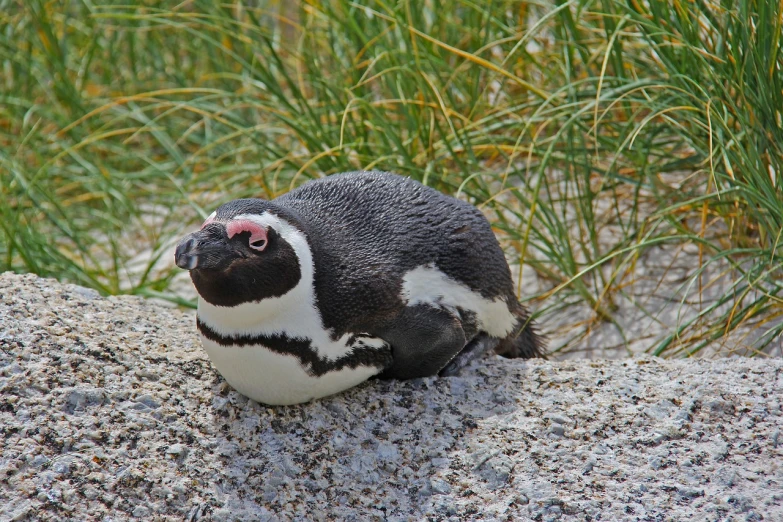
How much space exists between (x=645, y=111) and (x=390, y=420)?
6.16ft

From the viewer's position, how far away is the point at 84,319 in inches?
93.8

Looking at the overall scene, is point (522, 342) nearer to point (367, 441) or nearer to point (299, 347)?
point (367, 441)

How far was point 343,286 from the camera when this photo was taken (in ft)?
7.00

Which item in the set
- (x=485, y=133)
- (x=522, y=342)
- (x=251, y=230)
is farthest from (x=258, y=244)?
(x=485, y=133)

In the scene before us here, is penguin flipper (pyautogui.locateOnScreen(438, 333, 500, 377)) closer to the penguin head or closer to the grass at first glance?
the grass

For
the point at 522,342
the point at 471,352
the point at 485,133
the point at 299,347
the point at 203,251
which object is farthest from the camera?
the point at 485,133

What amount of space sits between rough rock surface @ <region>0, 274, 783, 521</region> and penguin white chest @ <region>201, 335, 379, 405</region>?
5 centimetres

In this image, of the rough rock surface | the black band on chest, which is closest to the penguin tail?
the rough rock surface

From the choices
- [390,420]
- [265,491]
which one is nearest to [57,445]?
[265,491]

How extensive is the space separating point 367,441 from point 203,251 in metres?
0.58

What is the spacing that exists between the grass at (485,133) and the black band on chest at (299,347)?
2.46ft

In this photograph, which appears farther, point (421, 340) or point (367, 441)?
point (421, 340)

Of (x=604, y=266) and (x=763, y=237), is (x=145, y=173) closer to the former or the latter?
(x=604, y=266)

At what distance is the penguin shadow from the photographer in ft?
6.42
